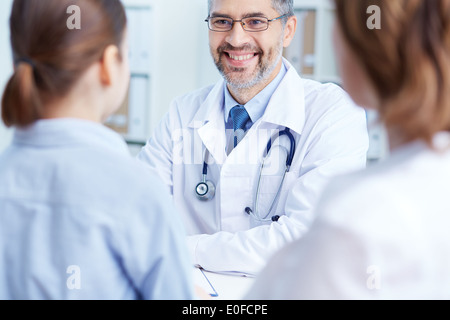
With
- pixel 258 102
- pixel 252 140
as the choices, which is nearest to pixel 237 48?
pixel 258 102

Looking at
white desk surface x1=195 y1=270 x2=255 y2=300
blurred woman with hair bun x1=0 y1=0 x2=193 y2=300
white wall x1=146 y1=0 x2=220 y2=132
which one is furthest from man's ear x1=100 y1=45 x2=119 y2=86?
white wall x1=146 y1=0 x2=220 y2=132

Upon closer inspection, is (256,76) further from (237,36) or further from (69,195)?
(69,195)

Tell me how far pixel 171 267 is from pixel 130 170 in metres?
0.17

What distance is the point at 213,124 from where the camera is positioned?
1.83m

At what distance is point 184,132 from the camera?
1.88 meters

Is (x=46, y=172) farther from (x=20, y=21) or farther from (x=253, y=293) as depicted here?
(x=253, y=293)

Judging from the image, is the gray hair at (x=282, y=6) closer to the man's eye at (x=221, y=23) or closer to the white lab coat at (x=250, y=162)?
the man's eye at (x=221, y=23)

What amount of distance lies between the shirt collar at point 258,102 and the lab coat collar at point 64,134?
1.00 m

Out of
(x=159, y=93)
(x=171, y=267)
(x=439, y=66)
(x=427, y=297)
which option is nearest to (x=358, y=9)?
(x=439, y=66)

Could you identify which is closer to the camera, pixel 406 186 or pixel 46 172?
pixel 406 186

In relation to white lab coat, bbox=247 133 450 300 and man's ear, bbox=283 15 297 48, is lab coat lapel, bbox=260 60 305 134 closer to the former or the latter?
man's ear, bbox=283 15 297 48

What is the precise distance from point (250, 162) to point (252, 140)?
7cm

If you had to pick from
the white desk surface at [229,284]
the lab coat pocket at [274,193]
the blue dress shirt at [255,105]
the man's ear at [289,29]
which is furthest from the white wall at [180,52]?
the white desk surface at [229,284]

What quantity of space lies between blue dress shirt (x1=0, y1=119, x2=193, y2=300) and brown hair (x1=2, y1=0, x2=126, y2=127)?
0.05 metres
